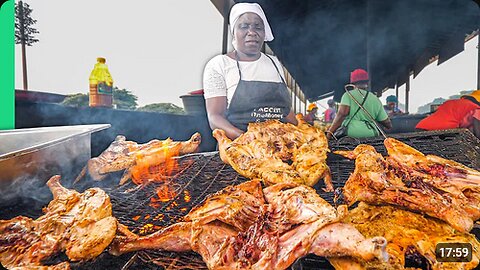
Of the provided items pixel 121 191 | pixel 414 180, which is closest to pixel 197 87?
pixel 121 191

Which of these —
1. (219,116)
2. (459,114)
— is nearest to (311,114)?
(219,116)

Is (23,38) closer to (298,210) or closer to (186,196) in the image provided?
(186,196)

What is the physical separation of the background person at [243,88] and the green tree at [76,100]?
2.77 ft

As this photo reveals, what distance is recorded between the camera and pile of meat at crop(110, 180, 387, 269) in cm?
117

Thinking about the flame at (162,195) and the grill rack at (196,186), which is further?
the flame at (162,195)

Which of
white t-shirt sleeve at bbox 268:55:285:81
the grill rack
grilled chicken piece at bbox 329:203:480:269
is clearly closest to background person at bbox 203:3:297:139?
white t-shirt sleeve at bbox 268:55:285:81

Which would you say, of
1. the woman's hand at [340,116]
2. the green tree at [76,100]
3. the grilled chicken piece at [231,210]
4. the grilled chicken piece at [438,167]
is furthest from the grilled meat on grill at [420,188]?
the green tree at [76,100]

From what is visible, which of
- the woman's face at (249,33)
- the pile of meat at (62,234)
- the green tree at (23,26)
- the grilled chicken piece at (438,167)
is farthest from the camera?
the woman's face at (249,33)

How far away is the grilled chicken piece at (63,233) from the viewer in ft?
4.29

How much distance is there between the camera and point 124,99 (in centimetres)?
227

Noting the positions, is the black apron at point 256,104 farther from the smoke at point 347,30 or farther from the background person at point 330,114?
the background person at point 330,114

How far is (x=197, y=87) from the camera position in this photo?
7.82 feet

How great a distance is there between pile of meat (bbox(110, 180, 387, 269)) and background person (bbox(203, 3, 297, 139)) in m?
1.03
